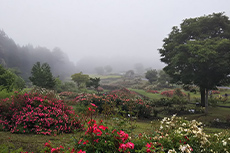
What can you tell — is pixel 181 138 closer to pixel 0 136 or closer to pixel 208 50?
pixel 0 136

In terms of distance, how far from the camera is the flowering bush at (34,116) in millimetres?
5965

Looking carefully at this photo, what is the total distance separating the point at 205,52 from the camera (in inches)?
382

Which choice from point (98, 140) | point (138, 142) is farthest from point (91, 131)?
point (138, 142)

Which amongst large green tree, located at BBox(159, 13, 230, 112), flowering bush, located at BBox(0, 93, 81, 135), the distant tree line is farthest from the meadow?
the distant tree line

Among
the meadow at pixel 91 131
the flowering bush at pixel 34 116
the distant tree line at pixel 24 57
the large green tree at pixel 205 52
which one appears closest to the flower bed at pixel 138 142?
the meadow at pixel 91 131

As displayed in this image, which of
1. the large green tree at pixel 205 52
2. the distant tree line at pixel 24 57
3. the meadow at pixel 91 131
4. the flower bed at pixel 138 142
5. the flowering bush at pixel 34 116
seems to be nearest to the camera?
the flower bed at pixel 138 142

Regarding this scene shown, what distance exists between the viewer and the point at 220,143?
3520 millimetres

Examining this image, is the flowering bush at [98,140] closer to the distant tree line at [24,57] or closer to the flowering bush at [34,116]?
the flowering bush at [34,116]

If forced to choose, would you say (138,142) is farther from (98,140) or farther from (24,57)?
(24,57)

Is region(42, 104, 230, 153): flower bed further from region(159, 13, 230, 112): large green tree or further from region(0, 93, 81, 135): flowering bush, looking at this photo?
region(159, 13, 230, 112): large green tree

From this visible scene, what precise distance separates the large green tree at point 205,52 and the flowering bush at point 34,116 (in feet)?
29.0

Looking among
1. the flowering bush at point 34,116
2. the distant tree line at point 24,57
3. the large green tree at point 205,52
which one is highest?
the distant tree line at point 24,57

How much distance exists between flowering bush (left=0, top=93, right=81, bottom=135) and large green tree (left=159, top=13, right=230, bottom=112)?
8824 millimetres

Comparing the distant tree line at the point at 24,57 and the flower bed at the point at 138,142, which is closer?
the flower bed at the point at 138,142
